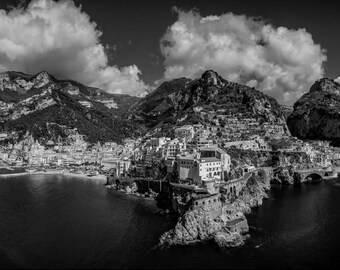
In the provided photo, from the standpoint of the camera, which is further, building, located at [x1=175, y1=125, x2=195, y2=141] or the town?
building, located at [x1=175, y1=125, x2=195, y2=141]

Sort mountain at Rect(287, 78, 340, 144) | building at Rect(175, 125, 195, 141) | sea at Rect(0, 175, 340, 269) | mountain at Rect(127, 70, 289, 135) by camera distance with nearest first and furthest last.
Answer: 1. sea at Rect(0, 175, 340, 269)
2. building at Rect(175, 125, 195, 141)
3. mountain at Rect(127, 70, 289, 135)
4. mountain at Rect(287, 78, 340, 144)

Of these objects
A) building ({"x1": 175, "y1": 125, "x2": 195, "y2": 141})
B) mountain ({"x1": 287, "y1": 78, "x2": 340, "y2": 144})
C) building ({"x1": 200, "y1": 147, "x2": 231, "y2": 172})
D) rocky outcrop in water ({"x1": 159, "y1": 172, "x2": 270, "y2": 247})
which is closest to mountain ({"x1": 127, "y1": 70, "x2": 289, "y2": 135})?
building ({"x1": 175, "y1": 125, "x2": 195, "y2": 141})

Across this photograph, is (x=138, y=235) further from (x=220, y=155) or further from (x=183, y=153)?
(x=183, y=153)

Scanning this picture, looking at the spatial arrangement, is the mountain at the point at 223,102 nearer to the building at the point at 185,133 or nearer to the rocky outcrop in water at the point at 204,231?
the building at the point at 185,133

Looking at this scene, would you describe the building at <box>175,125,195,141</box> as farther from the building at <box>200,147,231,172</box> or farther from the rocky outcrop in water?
the rocky outcrop in water

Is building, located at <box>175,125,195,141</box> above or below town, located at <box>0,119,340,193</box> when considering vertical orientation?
above

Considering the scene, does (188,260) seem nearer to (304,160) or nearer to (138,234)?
(138,234)

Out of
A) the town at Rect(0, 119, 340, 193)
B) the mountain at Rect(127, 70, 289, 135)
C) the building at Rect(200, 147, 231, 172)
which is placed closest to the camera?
the town at Rect(0, 119, 340, 193)

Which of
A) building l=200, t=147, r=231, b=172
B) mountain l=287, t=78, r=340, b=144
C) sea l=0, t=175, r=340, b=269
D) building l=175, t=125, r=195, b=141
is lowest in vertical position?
sea l=0, t=175, r=340, b=269

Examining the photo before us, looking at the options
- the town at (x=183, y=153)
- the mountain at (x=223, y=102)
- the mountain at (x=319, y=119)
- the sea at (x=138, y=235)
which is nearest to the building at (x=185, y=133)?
the town at (x=183, y=153)
